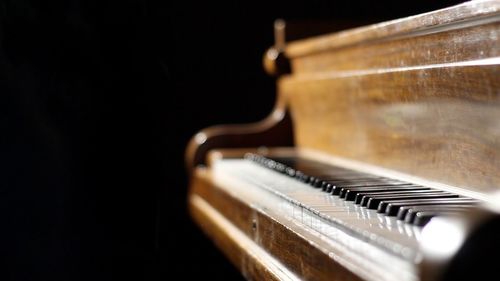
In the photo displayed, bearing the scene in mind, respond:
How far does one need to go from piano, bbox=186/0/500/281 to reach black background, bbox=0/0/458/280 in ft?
4.03

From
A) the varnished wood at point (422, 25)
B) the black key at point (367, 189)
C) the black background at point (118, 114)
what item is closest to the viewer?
the varnished wood at point (422, 25)

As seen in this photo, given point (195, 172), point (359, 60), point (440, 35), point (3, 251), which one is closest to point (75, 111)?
point (3, 251)

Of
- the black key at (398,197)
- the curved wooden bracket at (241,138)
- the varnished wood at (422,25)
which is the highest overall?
the varnished wood at (422,25)

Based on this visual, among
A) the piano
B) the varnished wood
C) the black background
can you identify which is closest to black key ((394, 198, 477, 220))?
the piano

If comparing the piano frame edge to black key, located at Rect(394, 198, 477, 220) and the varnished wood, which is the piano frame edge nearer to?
black key, located at Rect(394, 198, 477, 220)

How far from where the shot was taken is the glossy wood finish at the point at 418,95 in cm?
171

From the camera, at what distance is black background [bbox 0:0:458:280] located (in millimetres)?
4051

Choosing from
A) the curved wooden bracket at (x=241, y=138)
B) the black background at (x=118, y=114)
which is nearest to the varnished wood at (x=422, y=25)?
the curved wooden bracket at (x=241, y=138)

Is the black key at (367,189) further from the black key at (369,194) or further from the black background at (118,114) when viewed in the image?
the black background at (118,114)

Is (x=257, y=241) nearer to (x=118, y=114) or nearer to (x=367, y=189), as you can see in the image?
(x=367, y=189)

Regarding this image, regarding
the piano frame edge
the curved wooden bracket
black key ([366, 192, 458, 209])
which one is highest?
the curved wooden bracket

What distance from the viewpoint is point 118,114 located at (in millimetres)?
4156

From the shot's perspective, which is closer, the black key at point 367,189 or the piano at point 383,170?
the piano at point 383,170

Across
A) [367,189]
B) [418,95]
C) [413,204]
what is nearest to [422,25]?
[418,95]
